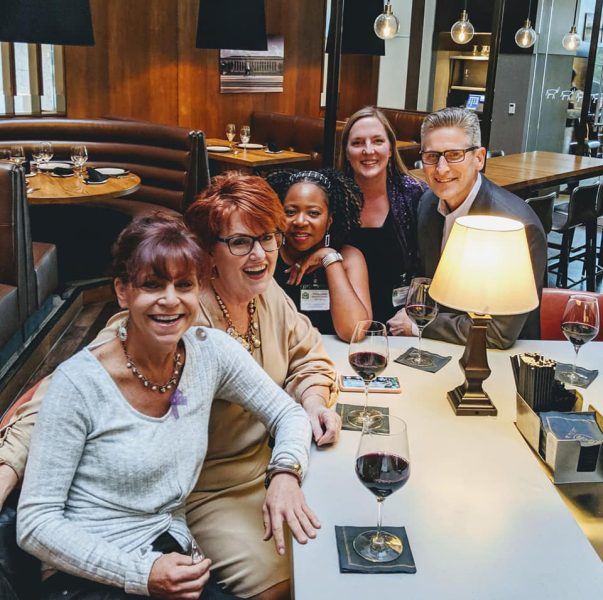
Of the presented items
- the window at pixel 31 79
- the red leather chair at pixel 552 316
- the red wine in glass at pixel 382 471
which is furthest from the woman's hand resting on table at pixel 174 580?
the window at pixel 31 79

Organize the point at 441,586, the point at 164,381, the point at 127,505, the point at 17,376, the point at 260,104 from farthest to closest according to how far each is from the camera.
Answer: the point at 260,104, the point at 17,376, the point at 164,381, the point at 127,505, the point at 441,586

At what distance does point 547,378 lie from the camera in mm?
1897

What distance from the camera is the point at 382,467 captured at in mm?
1402

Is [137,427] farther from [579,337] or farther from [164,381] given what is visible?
[579,337]

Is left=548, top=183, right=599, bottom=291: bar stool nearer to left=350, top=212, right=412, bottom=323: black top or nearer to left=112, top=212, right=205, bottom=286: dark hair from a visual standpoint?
left=350, top=212, right=412, bottom=323: black top

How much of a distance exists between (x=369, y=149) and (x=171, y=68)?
5.22 metres

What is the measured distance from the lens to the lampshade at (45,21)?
3205mm

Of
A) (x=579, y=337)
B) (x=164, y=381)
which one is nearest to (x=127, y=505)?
(x=164, y=381)

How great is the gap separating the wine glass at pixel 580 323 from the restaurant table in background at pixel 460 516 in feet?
0.40

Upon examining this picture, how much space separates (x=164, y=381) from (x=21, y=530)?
1.43ft

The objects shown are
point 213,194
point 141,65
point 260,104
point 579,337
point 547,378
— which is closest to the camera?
point 547,378

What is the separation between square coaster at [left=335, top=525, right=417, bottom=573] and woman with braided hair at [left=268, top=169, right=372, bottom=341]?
43.2 inches

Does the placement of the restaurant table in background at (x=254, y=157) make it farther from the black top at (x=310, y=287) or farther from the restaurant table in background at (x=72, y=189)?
the black top at (x=310, y=287)

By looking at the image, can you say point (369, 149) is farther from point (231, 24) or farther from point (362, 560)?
point (362, 560)
